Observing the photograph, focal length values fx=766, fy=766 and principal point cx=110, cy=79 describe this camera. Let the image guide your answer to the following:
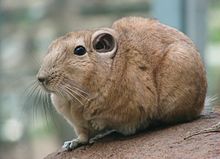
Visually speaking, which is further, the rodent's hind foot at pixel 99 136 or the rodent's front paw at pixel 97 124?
the rodent's hind foot at pixel 99 136

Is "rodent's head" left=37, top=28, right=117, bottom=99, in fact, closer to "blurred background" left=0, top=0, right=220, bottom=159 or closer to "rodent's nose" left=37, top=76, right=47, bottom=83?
"rodent's nose" left=37, top=76, right=47, bottom=83

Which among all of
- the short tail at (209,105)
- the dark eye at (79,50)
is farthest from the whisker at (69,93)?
the short tail at (209,105)

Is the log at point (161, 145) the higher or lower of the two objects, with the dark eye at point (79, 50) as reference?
lower

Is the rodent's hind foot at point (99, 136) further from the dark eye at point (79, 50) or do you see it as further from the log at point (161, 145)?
the dark eye at point (79, 50)

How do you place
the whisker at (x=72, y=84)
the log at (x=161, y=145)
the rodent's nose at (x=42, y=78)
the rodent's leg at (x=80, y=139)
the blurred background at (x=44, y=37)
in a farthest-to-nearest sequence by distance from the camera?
the blurred background at (x=44, y=37), the rodent's leg at (x=80, y=139), the whisker at (x=72, y=84), the rodent's nose at (x=42, y=78), the log at (x=161, y=145)

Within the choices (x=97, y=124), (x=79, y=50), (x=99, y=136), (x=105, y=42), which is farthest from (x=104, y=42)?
(x=99, y=136)

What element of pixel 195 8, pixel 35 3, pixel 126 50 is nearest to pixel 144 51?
pixel 126 50

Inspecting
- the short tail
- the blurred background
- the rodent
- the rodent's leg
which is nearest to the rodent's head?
the rodent

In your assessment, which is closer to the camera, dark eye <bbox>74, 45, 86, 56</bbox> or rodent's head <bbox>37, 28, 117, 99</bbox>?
rodent's head <bbox>37, 28, 117, 99</bbox>
